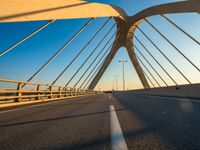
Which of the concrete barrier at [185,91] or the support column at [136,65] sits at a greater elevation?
the support column at [136,65]

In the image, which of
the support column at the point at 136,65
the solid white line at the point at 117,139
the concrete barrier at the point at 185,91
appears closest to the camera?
the solid white line at the point at 117,139

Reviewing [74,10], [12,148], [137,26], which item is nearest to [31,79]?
[74,10]

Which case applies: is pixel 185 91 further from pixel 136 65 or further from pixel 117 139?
pixel 136 65

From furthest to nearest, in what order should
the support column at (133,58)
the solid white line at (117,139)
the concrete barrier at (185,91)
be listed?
the support column at (133,58), the concrete barrier at (185,91), the solid white line at (117,139)

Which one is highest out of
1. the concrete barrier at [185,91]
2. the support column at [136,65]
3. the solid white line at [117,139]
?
the support column at [136,65]

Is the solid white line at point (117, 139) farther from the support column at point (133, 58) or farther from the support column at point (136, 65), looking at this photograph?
the support column at point (136, 65)

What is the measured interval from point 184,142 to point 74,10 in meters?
19.7

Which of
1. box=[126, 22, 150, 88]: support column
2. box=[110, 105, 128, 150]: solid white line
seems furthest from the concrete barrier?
box=[126, 22, 150, 88]: support column

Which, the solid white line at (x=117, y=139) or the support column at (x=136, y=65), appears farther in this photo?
the support column at (x=136, y=65)

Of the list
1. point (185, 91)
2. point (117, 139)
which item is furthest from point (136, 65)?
point (117, 139)

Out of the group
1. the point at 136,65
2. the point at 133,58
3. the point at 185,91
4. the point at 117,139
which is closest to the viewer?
the point at 117,139

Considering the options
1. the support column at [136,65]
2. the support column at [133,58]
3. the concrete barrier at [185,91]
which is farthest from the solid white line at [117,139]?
the support column at [136,65]

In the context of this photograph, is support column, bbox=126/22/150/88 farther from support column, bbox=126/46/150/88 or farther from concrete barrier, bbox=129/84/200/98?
concrete barrier, bbox=129/84/200/98

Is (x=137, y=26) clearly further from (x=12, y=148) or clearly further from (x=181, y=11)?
(x=12, y=148)
